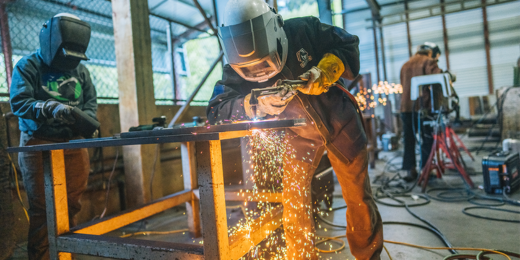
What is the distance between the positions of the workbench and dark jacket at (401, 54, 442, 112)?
10.4 feet

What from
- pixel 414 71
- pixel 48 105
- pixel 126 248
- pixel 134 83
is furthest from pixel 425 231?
pixel 134 83

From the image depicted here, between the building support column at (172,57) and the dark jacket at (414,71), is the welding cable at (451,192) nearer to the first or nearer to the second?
the dark jacket at (414,71)

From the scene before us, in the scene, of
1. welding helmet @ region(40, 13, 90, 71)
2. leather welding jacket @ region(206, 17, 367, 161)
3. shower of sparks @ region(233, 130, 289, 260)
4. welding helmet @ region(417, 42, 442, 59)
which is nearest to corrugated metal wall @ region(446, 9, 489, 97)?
welding helmet @ region(417, 42, 442, 59)

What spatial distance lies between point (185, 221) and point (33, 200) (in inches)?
57.0

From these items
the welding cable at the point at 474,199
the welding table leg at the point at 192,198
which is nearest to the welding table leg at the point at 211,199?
the welding table leg at the point at 192,198

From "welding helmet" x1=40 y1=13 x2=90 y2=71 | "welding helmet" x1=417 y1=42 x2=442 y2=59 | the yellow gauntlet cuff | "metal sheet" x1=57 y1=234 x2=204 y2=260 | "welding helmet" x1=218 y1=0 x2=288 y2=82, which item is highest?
"welding helmet" x1=417 y1=42 x2=442 y2=59

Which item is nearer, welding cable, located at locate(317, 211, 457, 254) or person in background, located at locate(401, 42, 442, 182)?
welding cable, located at locate(317, 211, 457, 254)

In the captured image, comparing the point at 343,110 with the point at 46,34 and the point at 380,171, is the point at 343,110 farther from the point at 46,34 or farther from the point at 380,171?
the point at 380,171

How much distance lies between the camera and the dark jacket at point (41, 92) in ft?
6.20

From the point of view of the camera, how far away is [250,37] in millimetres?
1266

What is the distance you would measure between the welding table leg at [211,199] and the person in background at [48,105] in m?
1.14

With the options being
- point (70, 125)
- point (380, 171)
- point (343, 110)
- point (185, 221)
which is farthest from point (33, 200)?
point (380, 171)

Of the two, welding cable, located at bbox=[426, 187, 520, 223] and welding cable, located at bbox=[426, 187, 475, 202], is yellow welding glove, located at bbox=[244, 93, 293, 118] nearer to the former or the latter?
welding cable, located at bbox=[426, 187, 520, 223]

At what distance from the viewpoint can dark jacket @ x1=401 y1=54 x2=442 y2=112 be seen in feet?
13.1
